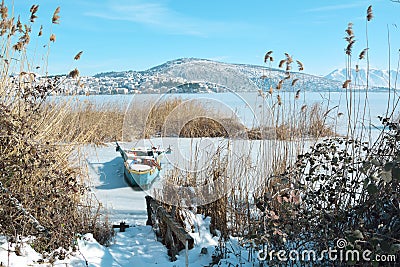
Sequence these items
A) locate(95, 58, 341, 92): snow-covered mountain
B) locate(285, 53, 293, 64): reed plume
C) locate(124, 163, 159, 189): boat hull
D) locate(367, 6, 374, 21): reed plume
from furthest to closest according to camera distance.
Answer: locate(124, 163, 159, 189): boat hull < locate(285, 53, 293, 64): reed plume < locate(95, 58, 341, 92): snow-covered mountain < locate(367, 6, 374, 21): reed plume

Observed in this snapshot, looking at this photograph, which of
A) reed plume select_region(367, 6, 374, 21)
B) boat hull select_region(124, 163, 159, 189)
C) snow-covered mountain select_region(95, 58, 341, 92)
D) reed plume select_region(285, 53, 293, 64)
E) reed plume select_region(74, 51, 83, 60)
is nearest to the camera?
reed plume select_region(367, 6, 374, 21)

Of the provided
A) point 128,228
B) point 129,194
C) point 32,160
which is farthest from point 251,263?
point 129,194

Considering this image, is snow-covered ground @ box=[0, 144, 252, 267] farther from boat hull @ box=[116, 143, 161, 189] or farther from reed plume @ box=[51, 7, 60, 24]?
reed plume @ box=[51, 7, 60, 24]

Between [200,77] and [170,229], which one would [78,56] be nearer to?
[200,77]

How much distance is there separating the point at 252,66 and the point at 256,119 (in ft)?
2.56

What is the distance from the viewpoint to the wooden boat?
12.2ft

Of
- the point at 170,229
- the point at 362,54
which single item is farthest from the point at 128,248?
the point at 362,54

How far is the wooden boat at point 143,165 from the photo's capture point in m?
3.71

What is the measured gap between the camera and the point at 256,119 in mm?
2949

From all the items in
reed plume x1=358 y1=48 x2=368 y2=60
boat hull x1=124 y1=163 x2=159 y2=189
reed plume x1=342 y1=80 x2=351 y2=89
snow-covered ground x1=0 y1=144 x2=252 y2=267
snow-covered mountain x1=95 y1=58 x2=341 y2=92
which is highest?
reed plume x1=358 y1=48 x2=368 y2=60

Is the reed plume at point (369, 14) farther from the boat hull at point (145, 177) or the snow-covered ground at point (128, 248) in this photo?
the boat hull at point (145, 177)

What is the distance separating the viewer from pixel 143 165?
13.3 ft

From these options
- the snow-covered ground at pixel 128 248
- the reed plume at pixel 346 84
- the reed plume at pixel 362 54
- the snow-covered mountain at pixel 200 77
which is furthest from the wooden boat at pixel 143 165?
the reed plume at pixel 362 54

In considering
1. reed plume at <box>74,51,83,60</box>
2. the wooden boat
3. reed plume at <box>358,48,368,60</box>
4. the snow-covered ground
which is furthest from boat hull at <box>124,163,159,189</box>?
reed plume at <box>358,48,368,60</box>
